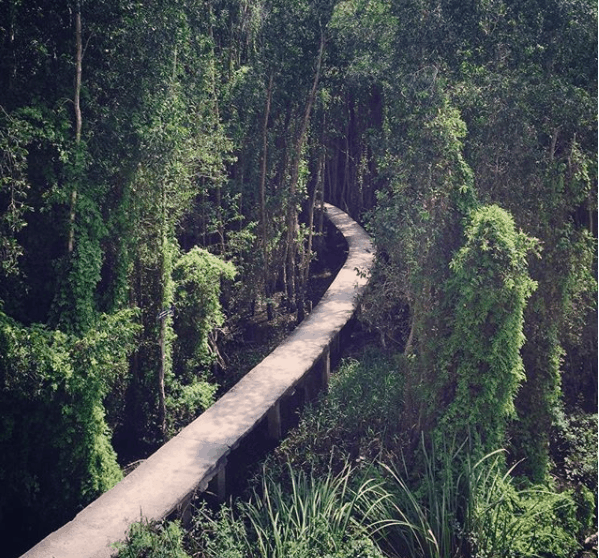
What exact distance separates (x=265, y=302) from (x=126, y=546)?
28.9ft

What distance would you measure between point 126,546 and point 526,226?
7197mm

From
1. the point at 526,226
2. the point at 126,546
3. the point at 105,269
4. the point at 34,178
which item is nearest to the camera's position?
the point at 126,546

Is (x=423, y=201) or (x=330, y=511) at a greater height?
(x=423, y=201)

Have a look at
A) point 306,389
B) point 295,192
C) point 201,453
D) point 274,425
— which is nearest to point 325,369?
point 306,389

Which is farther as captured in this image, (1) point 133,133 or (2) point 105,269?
(2) point 105,269

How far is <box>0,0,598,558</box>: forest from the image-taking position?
8023mm

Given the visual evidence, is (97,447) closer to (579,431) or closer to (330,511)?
(330,511)

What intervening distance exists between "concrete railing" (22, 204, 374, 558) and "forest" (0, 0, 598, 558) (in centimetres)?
43

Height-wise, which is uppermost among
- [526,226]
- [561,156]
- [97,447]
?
[561,156]

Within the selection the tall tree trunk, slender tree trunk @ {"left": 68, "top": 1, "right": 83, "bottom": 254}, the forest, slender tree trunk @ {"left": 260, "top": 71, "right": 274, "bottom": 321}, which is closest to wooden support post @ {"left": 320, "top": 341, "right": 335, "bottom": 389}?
the forest

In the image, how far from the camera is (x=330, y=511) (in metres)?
8.38

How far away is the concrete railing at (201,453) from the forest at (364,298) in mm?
434

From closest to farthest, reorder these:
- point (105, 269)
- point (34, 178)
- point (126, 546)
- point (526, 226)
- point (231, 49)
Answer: point (126, 546) < point (34, 178) < point (105, 269) < point (526, 226) < point (231, 49)

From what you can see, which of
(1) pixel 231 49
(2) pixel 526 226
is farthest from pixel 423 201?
(1) pixel 231 49
